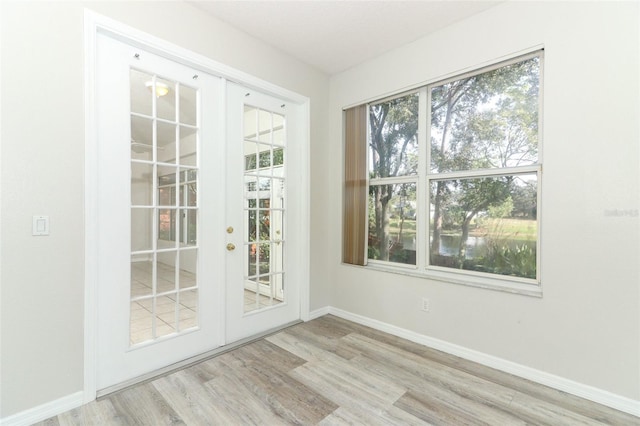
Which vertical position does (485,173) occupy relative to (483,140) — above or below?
below

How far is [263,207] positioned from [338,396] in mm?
1796

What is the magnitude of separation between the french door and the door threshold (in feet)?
0.12

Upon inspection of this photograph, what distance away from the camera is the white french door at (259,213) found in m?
2.73

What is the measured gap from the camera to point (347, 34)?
2740 mm

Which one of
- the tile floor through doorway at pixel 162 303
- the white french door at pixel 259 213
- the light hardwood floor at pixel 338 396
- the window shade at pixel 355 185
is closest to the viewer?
the light hardwood floor at pixel 338 396

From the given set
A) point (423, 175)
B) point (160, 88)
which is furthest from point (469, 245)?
point (160, 88)

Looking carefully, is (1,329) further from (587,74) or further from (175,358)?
(587,74)

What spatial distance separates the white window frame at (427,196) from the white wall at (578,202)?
0.23 ft

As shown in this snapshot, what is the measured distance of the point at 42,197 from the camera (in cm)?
176

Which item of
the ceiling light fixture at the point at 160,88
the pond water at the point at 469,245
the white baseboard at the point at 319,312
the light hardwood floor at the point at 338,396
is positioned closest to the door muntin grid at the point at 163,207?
the ceiling light fixture at the point at 160,88

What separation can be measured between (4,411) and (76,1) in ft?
7.99

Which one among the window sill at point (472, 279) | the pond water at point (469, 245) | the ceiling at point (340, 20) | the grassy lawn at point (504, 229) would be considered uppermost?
the ceiling at point (340, 20)

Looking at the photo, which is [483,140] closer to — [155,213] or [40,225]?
[155,213]

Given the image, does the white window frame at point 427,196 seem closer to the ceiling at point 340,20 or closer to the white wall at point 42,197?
the ceiling at point 340,20
